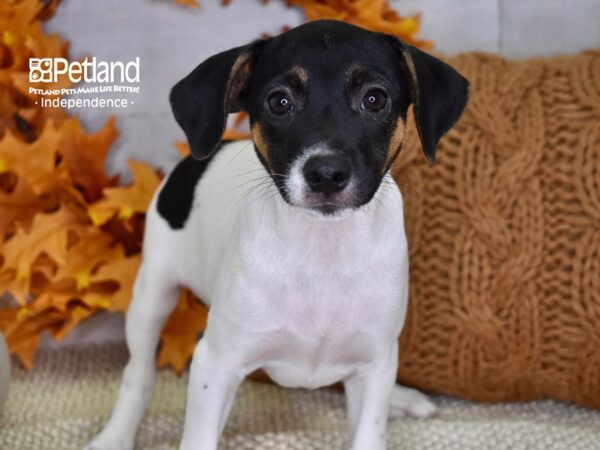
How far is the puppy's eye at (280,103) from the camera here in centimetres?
206

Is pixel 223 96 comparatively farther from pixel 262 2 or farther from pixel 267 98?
pixel 262 2

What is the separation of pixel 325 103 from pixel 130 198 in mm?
1445

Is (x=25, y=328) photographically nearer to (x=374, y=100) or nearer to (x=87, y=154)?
(x=87, y=154)

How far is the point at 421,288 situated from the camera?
9.30ft

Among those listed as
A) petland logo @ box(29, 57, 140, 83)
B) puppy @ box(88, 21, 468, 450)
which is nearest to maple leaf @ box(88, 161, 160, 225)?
petland logo @ box(29, 57, 140, 83)

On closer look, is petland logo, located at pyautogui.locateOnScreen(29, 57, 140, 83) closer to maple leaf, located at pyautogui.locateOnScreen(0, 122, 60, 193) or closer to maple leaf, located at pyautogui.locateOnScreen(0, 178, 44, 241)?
maple leaf, located at pyautogui.locateOnScreen(0, 122, 60, 193)

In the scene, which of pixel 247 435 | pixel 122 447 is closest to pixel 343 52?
pixel 247 435

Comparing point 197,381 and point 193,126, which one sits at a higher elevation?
point 193,126

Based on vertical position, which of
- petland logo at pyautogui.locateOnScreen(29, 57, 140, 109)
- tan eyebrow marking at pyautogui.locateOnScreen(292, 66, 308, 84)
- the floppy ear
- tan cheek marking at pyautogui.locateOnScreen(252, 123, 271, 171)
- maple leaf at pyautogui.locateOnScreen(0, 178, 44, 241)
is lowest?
maple leaf at pyautogui.locateOnScreen(0, 178, 44, 241)

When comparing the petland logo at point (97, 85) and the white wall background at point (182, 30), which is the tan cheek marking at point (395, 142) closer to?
the white wall background at point (182, 30)

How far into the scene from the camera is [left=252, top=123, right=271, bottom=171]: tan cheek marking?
2117 mm

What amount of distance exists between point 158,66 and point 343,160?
1.73 m

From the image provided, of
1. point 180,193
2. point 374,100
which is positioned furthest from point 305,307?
point 180,193

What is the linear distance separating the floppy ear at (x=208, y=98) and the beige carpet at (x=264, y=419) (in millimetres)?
922
